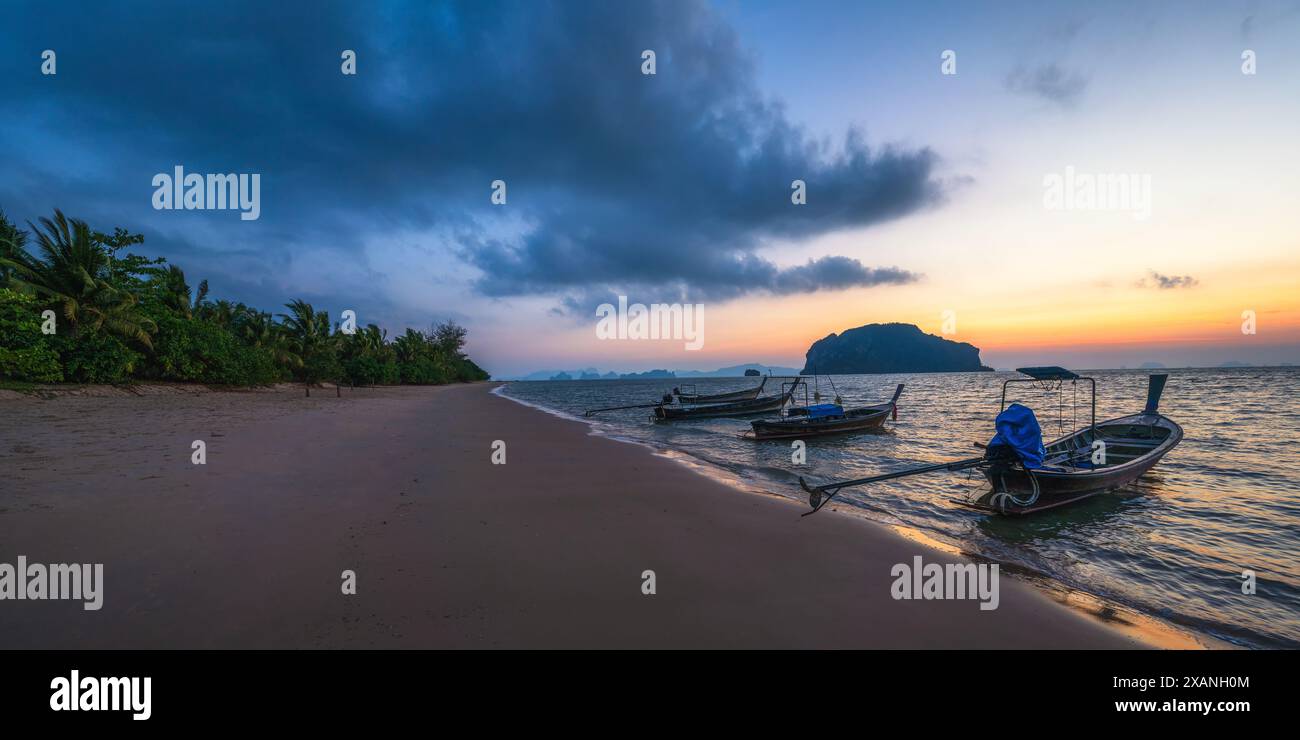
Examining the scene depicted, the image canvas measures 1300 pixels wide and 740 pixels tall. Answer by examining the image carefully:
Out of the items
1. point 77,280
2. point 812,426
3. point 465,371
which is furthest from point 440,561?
point 465,371

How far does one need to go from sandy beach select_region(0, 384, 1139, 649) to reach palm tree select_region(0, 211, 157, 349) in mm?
20753

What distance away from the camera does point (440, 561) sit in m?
6.06

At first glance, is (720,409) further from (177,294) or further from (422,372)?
(422,372)

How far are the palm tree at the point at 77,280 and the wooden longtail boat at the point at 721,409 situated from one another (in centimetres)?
3387

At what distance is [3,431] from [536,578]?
60.6 ft

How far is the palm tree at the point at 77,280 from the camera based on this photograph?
962 inches

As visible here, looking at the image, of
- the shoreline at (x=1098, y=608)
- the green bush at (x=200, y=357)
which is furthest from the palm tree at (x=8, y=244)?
the shoreline at (x=1098, y=608)

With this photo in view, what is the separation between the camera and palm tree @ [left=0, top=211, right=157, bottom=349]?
80.1 feet

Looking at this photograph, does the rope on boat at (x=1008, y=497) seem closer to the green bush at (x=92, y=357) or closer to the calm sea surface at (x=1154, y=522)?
the calm sea surface at (x=1154, y=522)

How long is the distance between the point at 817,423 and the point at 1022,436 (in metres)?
14.2

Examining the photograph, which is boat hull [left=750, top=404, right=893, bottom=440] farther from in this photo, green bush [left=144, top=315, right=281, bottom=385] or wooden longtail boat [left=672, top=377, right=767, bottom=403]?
green bush [left=144, top=315, right=281, bottom=385]

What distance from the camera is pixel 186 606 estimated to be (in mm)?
4602
